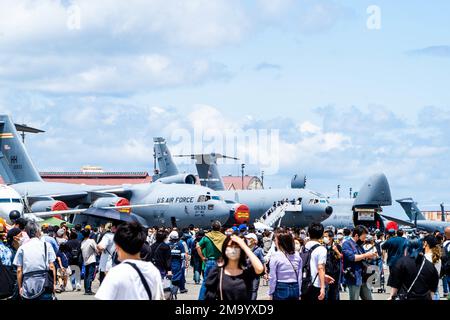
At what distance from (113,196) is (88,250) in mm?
29414

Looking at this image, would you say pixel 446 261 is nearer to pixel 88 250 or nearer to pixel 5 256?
pixel 5 256

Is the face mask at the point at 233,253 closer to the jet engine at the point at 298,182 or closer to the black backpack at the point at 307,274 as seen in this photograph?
the black backpack at the point at 307,274

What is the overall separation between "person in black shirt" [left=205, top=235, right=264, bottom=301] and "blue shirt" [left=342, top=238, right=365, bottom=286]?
6.05 meters

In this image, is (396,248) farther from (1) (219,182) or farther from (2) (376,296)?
(1) (219,182)

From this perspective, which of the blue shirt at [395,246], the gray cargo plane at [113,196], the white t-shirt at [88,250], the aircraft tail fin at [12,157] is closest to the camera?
the blue shirt at [395,246]

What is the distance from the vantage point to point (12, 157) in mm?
57719

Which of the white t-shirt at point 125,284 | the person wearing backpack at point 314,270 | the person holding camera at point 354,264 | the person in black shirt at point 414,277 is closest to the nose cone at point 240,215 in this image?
the person holding camera at point 354,264

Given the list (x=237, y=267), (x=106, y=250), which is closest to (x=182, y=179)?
(x=106, y=250)

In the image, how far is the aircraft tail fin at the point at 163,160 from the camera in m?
73.2

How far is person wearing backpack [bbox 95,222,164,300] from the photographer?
6812 mm

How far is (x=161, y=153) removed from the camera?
7438 centimetres

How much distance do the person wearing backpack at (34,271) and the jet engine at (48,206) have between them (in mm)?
35292
